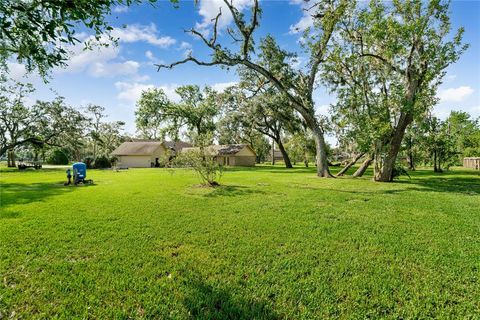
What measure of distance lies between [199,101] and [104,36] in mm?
34927

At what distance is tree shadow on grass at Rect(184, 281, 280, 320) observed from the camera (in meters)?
2.74

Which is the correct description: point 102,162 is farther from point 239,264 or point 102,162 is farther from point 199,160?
point 239,264

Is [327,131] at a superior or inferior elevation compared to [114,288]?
superior

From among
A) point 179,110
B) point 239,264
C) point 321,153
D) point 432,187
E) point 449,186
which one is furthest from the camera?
point 179,110

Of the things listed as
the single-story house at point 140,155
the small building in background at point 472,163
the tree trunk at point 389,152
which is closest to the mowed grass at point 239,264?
the tree trunk at point 389,152

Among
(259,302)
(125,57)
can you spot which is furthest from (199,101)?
(259,302)

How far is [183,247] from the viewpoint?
4527mm

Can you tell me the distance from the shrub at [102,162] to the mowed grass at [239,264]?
3246 cm

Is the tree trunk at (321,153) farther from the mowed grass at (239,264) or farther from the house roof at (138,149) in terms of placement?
the house roof at (138,149)

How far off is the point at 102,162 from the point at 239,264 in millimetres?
38833

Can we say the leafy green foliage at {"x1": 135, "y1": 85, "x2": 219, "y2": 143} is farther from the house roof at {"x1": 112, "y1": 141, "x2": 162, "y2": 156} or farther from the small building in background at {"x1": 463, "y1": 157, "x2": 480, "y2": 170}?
the small building in background at {"x1": 463, "y1": 157, "x2": 480, "y2": 170}

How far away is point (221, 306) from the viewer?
289 cm

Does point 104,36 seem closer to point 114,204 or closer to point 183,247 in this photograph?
point 183,247

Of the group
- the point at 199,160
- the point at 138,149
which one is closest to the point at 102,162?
the point at 138,149
